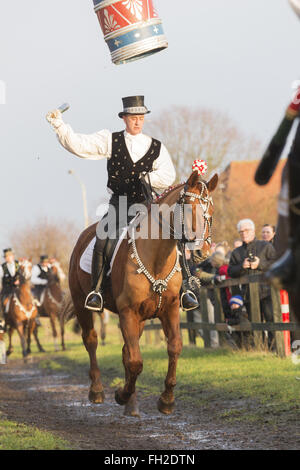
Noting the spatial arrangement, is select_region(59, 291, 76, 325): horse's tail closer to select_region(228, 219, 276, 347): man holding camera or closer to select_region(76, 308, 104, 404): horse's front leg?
select_region(76, 308, 104, 404): horse's front leg

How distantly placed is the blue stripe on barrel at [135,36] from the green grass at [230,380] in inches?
151

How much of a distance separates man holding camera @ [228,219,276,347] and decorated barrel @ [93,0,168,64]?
4972 millimetres

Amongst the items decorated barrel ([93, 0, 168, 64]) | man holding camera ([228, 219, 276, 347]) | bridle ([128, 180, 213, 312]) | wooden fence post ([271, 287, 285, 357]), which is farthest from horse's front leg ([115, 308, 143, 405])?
man holding camera ([228, 219, 276, 347])

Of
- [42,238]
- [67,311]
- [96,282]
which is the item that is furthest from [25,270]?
[42,238]

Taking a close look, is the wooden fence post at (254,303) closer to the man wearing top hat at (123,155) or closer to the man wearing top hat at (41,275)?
the man wearing top hat at (123,155)

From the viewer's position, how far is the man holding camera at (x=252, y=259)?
13.0 m

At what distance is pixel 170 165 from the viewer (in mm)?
9695

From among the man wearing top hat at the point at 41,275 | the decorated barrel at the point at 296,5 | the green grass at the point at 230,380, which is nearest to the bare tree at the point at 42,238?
the man wearing top hat at the point at 41,275

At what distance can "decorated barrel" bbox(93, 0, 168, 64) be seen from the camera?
27.1 ft

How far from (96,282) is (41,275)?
18116mm

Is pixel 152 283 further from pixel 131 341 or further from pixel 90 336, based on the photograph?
pixel 90 336

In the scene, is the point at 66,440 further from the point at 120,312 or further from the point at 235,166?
the point at 235,166

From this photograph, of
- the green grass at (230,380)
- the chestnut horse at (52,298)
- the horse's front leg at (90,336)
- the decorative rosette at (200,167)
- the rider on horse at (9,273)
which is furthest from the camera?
the chestnut horse at (52,298)
